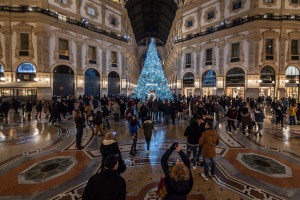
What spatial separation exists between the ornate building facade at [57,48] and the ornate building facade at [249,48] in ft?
61.1

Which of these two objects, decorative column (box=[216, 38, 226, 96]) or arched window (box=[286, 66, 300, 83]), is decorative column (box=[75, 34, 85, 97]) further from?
arched window (box=[286, 66, 300, 83])

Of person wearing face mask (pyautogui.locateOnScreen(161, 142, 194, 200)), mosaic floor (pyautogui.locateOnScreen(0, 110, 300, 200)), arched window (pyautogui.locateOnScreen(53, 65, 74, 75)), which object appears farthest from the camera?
arched window (pyautogui.locateOnScreen(53, 65, 74, 75))

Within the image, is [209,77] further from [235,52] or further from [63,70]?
[63,70]

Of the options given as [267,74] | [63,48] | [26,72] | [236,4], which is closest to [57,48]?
[63,48]

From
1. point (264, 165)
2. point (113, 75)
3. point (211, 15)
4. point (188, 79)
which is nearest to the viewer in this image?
point (264, 165)

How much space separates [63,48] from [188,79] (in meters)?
23.5

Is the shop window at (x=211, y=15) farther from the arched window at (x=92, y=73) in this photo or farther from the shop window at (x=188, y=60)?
the arched window at (x=92, y=73)

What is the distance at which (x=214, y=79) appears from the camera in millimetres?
26500

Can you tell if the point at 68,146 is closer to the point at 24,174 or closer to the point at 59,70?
the point at 24,174

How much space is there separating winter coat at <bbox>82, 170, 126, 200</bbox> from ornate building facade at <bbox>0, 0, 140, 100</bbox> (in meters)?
23.1

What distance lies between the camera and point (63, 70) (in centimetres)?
2214

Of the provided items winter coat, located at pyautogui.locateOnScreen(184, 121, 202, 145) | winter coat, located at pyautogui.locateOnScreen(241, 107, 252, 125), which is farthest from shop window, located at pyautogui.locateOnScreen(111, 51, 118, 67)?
winter coat, located at pyautogui.locateOnScreen(184, 121, 202, 145)

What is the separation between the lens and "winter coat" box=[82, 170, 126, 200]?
170 centimetres

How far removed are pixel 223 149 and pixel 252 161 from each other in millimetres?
1187
